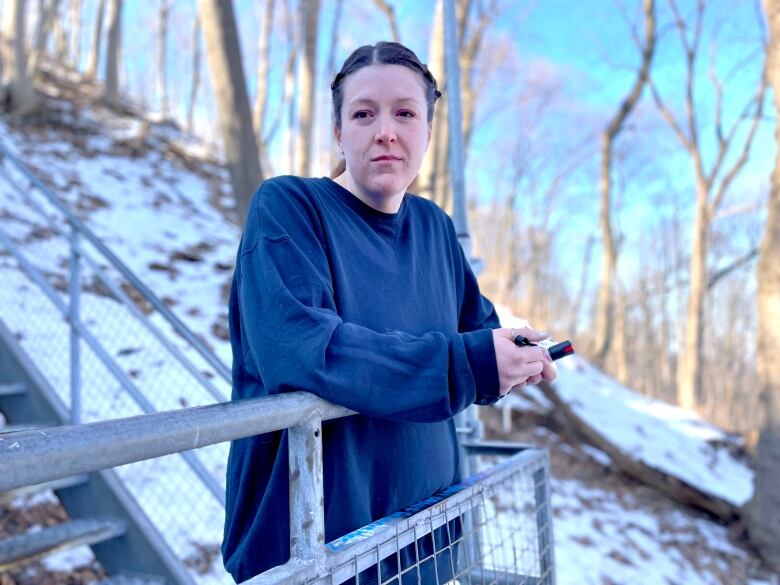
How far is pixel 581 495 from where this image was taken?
19.9ft

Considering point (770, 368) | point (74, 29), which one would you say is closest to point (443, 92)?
point (770, 368)

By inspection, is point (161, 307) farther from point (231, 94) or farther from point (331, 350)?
point (231, 94)

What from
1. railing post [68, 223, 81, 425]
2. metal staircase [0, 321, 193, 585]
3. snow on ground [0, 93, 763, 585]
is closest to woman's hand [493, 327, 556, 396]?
snow on ground [0, 93, 763, 585]

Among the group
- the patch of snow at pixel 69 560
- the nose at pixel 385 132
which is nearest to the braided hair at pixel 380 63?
the nose at pixel 385 132

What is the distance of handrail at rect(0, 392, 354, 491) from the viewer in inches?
24.8

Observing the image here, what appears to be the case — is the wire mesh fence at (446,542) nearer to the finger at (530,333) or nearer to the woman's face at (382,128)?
the finger at (530,333)

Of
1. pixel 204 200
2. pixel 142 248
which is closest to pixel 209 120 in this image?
pixel 204 200

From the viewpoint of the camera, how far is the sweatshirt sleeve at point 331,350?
998mm

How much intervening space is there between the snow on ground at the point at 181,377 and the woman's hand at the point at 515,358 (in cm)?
107

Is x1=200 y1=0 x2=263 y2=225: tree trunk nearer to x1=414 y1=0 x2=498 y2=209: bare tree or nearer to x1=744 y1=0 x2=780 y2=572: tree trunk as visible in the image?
x1=414 y1=0 x2=498 y2=209: bare tree

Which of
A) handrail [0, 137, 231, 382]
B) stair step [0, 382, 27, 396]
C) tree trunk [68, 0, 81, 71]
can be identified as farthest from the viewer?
tree trunk [68, 0, 81, 71]

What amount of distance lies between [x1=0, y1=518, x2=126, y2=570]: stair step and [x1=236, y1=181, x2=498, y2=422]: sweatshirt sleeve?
1.90 meters

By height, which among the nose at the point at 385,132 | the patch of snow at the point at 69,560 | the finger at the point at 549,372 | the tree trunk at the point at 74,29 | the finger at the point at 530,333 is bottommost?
the patch of snow at the point at 69,560

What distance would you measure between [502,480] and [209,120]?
37.4 meters
